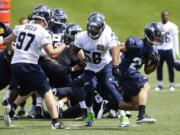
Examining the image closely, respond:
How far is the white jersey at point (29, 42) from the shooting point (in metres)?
11.3

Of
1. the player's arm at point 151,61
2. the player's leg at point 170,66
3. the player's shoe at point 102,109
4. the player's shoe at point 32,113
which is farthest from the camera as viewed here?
the player's leg at point 170,66

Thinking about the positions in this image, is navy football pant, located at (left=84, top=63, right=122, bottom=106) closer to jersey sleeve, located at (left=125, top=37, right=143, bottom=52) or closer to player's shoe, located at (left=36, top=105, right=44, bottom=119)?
jersey sleeve, located at (left=125, top=37, right=143, bottom=52)

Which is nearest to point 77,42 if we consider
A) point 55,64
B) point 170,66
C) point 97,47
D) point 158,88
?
point 97,47

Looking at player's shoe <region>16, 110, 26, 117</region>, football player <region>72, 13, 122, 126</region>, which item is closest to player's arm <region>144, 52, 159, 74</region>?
football player <region>72, 13, 122, 126</region>

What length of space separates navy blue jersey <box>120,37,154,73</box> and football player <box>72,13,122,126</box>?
27cm

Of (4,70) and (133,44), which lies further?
(4,70)

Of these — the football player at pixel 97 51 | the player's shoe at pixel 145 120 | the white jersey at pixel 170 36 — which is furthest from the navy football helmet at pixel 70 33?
the white jersey at pixel 170 36

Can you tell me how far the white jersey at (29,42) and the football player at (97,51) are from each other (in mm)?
912

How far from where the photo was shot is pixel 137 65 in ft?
39.8

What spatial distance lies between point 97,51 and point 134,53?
2.18 feet

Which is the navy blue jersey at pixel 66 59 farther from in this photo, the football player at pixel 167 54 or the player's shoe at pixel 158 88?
the player's shoe at pixel 158 88

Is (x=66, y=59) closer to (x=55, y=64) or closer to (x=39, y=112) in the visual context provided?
(x=55, y=64)

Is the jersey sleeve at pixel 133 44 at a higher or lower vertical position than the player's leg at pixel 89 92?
higher

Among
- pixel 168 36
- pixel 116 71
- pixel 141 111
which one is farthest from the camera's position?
pixel 168 36
